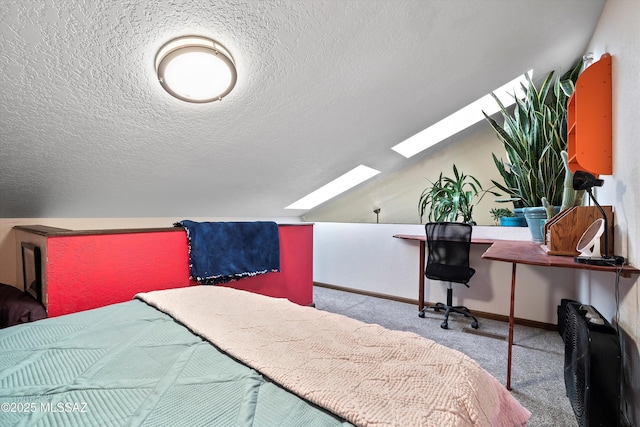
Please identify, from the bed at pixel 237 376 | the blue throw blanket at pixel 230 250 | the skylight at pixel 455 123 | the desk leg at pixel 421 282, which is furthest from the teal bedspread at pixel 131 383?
the skylight at pixel 455 123

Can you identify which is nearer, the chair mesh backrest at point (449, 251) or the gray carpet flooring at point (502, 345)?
the gray carpet flooring at point (502, 345)

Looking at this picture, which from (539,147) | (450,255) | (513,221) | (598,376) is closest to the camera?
(598,376)

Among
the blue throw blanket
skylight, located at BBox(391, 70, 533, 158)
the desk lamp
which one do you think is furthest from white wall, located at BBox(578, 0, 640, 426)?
the blue throw blanket

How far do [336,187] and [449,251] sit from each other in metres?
1.75

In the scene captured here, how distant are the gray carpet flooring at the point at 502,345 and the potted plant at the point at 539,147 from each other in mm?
914

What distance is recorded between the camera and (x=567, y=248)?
171 centimetres

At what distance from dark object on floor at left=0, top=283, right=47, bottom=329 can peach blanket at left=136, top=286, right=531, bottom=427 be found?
2.73ft

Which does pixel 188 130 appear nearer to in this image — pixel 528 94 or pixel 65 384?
pixel 65 384

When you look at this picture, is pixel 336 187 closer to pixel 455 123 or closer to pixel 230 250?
pixel 455 123

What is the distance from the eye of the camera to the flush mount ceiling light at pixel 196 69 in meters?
1.35

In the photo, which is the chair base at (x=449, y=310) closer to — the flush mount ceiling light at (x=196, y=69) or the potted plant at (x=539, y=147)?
the potted plant at (x=539, y=147)

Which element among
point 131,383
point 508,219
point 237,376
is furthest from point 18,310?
point 508,219

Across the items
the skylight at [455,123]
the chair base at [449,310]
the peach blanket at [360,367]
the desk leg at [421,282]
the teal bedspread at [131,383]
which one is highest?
the skylight at [455,123]

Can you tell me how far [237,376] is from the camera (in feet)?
2.37
